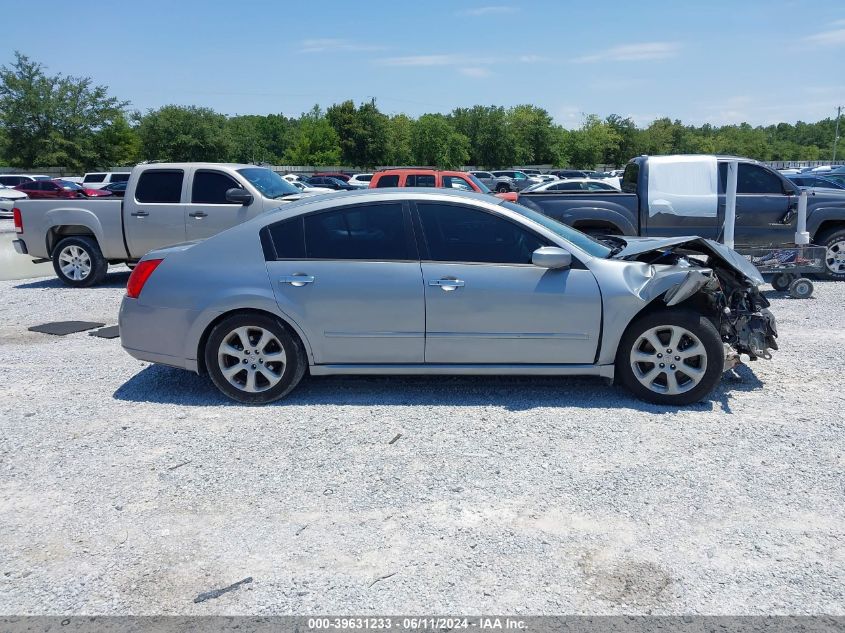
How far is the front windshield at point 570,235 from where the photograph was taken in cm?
578

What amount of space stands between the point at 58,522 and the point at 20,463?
1.01 meters

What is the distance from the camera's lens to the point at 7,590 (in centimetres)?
336

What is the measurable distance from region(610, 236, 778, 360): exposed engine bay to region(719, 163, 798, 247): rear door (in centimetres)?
522

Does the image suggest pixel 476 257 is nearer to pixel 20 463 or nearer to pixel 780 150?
pixel 20 463

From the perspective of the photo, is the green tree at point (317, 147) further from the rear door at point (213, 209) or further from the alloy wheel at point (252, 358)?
the alloy wheel at point (252, 358)

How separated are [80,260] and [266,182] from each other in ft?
10.7

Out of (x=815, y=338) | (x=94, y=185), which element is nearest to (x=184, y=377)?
(x=815, y=338)

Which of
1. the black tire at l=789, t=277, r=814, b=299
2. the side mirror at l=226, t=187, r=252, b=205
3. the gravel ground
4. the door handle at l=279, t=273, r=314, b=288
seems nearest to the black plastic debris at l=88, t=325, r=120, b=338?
the gravel ground

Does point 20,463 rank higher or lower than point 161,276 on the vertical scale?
lower

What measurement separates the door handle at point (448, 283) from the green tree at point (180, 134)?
56796 mm

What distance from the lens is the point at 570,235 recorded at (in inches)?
236

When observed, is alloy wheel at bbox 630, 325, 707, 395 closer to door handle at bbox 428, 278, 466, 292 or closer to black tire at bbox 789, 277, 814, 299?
door handle at bbox 428, 278, 466, 292

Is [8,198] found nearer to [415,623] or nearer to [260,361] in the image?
[260,361]

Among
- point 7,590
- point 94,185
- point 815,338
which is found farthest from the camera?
point 94,185
